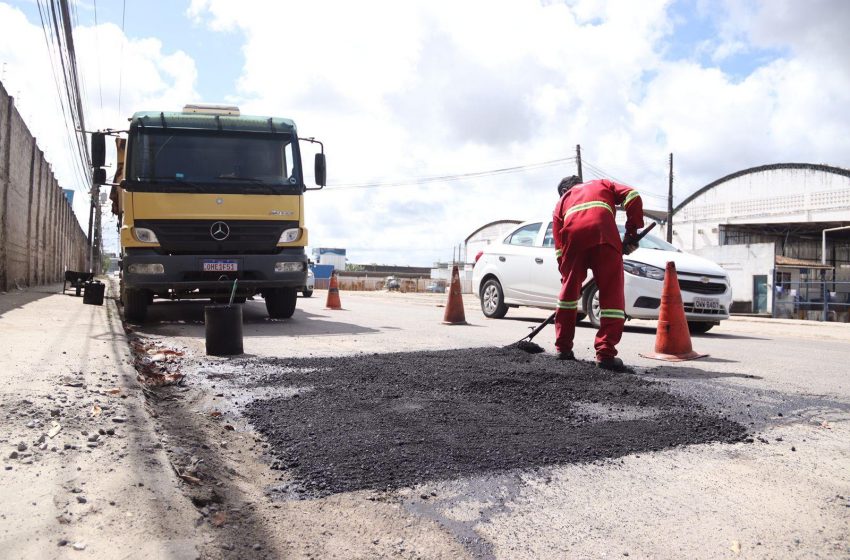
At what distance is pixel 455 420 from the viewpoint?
3.39m

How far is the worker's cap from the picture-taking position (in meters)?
6.24

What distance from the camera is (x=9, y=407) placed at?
3027mm

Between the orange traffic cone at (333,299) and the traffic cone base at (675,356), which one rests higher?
the orange traffic cone at (333,299)

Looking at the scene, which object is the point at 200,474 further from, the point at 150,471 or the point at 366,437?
the point at 366,437

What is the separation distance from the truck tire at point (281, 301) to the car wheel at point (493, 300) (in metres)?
3.58

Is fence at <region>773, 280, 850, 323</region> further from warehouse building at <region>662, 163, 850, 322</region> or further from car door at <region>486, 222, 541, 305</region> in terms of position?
car door at <region>486, 222, 541, 305</region>

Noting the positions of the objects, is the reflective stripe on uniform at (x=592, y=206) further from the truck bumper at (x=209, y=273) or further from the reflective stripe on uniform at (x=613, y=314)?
the truck bumper at (x=209, y=273)

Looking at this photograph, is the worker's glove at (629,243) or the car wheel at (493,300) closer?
the worker's glove at (629,243)

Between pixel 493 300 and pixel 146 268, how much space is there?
588cm

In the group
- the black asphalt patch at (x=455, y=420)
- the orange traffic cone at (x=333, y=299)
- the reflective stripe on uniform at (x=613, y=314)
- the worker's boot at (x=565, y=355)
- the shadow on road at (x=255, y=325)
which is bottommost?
the black asphalt patch at (x=455, y=420)

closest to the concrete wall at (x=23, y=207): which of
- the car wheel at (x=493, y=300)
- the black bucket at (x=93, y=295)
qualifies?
the black bucket at (x=93, y=295)

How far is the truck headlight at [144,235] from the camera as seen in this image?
805 centimetres

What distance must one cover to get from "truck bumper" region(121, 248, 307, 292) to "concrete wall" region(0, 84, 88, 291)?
7258 millimetres

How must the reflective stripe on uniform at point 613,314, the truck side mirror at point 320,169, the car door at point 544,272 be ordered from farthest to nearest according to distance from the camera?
the car door at point 544,272 → the truck side mirror at point 320,169 → the reflective stripe on uniform at point 613,314
